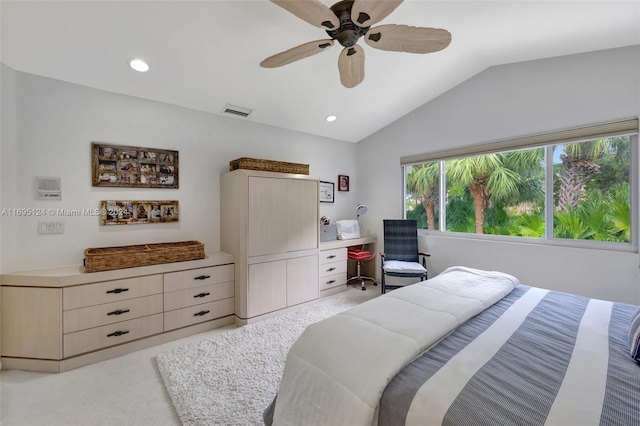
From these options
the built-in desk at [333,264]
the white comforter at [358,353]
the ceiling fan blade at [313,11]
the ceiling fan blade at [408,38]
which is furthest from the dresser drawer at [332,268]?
the ceiling fan blade at [313,11]

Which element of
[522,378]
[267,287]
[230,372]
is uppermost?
[522,378]

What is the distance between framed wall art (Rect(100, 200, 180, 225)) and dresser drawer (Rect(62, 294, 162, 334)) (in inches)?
31.4

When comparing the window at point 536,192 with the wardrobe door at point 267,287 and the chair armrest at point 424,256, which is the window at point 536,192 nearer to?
the chair armrest at point 424,256

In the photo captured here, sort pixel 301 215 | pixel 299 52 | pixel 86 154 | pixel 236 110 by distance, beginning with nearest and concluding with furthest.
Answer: pixel 299 52
pixel 86 154
pixel 236 110
pixel 301 215

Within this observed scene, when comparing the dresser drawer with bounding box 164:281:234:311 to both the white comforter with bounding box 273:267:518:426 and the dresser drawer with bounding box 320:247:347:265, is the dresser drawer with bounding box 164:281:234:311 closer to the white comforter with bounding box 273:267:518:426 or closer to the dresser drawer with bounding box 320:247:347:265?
the dresser drawer with bounding box 320:247:347:265

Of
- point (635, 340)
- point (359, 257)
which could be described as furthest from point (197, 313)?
point (635, 340)

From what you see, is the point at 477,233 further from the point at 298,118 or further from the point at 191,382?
the point at 191,382

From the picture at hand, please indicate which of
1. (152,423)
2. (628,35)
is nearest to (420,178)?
(628,35)

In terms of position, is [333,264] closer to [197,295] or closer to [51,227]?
[197,295]

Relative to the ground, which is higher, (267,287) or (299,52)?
(299,52)

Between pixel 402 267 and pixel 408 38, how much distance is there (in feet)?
8.35

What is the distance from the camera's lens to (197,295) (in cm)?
267

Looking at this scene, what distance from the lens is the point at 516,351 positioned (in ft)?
3.72

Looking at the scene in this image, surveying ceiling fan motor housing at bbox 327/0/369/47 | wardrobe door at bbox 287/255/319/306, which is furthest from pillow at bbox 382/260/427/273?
ceiling fan motor housing at bbox 327/0/369/47
